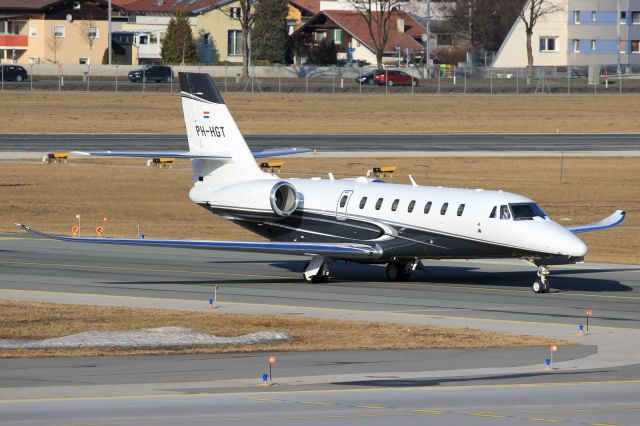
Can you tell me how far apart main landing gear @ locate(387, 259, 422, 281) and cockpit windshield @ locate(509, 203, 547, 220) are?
13.3 ft

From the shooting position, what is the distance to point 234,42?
6161 inches

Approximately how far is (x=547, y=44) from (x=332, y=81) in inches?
1445

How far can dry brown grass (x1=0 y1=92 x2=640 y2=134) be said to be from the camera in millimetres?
91375

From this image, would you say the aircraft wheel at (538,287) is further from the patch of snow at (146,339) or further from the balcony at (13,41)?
the balcony at (13,41)

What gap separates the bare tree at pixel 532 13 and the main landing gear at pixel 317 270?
95676mm

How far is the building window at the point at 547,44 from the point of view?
6117 inches

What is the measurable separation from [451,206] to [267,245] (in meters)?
5.37

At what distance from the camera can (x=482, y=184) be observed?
207ft

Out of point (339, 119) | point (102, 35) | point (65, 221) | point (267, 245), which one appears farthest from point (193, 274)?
point (102, 35)

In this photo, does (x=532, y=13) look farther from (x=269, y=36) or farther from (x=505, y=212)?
(x=505, y=212)

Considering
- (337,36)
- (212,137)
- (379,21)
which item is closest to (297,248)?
(212,137)

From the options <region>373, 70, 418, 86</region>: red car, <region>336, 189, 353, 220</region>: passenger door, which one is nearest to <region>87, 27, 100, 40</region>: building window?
<region>373, 70, 418, 86</region>: red car

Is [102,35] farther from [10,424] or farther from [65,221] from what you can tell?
[10,424]

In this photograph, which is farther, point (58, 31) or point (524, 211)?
point (58, 31)
